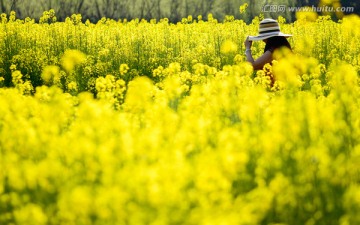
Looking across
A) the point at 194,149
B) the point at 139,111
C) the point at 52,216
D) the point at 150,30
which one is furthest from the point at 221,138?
the point at 150,30

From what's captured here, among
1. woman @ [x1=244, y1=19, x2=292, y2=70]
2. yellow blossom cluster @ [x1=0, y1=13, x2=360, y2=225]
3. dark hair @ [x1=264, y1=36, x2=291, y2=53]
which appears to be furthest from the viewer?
dark hair @ [x1=264, y1=36, x2=291, y2=53]

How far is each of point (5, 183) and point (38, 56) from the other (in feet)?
17.7

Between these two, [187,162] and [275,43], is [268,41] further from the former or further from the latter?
[187,162]

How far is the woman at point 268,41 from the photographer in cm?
651

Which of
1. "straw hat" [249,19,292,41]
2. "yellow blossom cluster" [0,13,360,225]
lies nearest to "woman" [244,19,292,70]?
"straw hat" [249,19,292,41]

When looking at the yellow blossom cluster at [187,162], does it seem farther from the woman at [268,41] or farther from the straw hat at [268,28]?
the straw hat at [268,28]

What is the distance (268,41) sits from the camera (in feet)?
21.9

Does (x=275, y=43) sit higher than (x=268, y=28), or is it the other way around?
(x=268, y=28)

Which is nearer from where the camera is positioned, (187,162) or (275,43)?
(187,162)

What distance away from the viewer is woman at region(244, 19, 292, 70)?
21.4 feet

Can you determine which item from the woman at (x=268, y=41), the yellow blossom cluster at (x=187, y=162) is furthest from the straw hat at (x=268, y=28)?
the yellow blossom cluster at (x=187, y=162)

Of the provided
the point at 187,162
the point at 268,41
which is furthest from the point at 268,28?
the point at 187,162

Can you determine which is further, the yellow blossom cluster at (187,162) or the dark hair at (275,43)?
the dark hair at (275,43)

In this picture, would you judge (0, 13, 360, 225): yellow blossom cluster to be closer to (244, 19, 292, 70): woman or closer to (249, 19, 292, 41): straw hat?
(244, 19, 292, 70): woman
